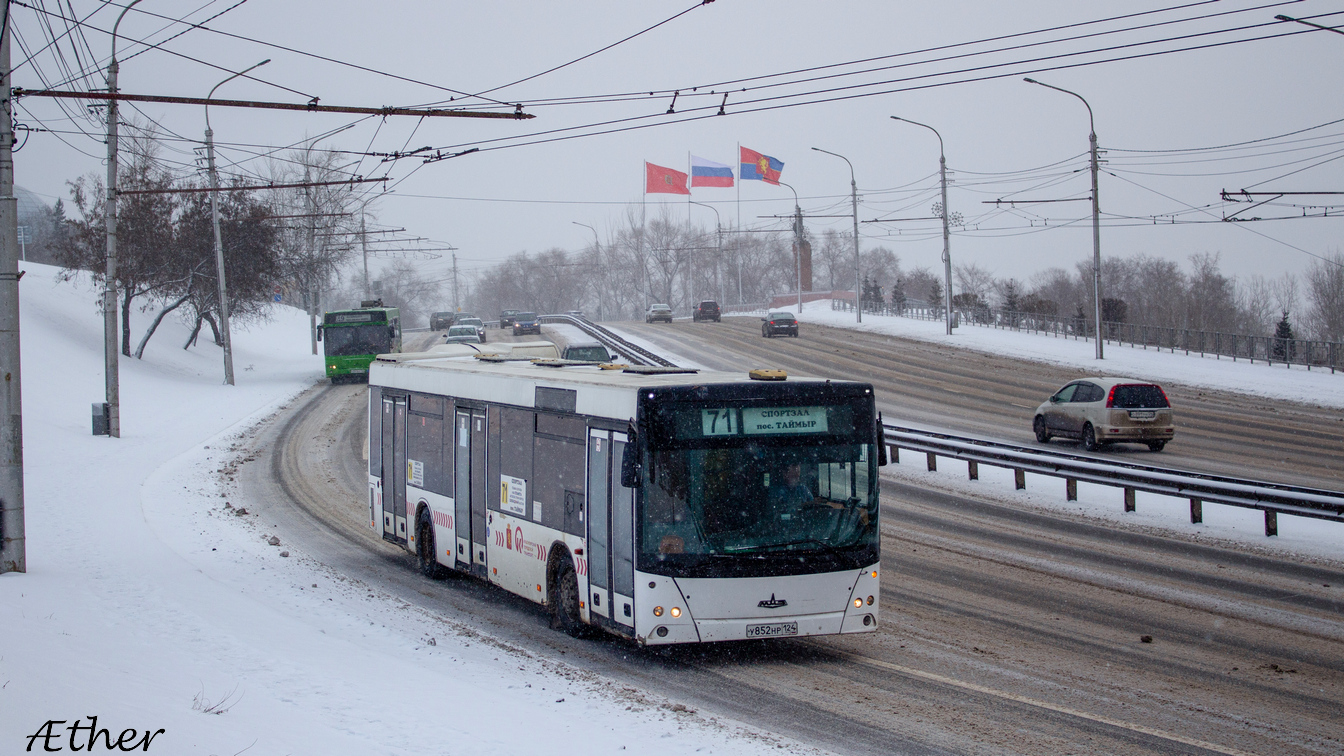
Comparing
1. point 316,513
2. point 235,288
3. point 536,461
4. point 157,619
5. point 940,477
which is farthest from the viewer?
point 235,288

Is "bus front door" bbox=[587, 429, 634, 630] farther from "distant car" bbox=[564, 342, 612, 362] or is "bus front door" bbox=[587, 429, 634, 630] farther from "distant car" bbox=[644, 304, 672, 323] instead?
"distant car" bbox=[644, 304, 672, 323]

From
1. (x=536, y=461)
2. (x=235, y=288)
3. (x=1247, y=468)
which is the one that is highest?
(x=235, y=288)

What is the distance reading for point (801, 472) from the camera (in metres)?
9.06

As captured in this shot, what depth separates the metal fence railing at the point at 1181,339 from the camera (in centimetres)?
4225

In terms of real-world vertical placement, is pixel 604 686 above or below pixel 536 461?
below

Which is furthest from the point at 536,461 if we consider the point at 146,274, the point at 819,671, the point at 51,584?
the point at 146,274

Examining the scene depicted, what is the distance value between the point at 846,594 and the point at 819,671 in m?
0.69

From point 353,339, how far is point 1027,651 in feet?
125

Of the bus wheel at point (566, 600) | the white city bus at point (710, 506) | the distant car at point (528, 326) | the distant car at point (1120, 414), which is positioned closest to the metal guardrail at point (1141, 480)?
the distant car at point (1120, 414)

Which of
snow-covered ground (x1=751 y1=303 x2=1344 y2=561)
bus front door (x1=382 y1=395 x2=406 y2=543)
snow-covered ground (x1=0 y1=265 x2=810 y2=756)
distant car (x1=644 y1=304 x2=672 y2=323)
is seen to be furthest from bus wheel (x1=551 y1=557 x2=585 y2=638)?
distant car (x1=644 y1=304 x2=672 y2=323)

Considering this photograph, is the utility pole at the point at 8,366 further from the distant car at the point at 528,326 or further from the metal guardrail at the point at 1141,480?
the distant car at the point at 528,326

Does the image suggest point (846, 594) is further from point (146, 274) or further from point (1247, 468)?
point (146, 274)

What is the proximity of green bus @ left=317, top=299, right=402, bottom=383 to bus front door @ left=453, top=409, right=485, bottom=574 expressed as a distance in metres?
31.8

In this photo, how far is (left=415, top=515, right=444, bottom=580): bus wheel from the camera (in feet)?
43.8
